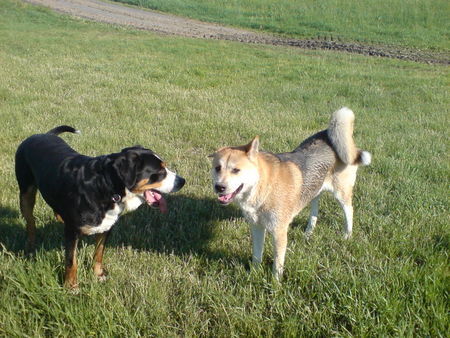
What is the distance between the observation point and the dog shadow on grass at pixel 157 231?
14.5 feet

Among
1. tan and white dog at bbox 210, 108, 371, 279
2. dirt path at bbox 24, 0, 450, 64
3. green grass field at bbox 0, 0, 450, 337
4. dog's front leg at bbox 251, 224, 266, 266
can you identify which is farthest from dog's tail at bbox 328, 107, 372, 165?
dirt path at bbox 24, 0, 450, 64

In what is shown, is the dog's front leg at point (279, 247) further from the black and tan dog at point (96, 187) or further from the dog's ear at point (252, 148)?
the black and tan dog at point (96, 187)

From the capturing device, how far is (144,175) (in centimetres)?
372

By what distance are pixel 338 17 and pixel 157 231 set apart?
27.0m

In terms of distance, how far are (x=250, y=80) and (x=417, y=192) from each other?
7.99 m

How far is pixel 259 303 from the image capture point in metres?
3.43

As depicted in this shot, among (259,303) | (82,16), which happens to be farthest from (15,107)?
(82,16)

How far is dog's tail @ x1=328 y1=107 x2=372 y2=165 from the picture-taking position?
4672mm

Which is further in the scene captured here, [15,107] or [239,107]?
[239,107]

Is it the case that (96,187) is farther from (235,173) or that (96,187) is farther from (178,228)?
(178,228)

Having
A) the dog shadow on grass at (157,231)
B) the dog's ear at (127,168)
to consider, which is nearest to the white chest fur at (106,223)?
the dog's ear at (127,168)

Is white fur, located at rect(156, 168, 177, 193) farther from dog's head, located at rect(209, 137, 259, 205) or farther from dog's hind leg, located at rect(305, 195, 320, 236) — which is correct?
dog's hind leg, located at rect(305, 195, 320, 236)

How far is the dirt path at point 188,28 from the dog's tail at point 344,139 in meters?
14.9

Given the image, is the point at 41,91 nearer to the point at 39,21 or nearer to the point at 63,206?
the point at 63,206
